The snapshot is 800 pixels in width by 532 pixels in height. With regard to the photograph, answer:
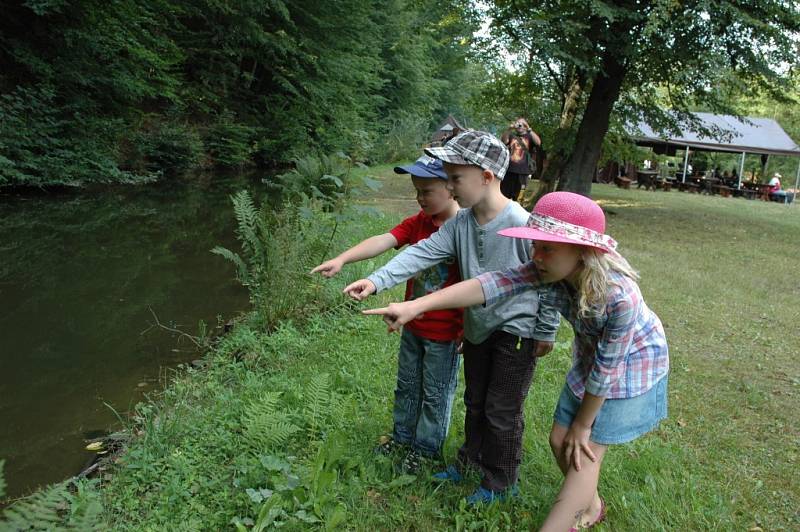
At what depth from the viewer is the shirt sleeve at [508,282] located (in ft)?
7.88

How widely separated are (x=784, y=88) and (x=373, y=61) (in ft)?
61.1

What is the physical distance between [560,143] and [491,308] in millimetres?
12199

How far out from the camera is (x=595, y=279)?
217 centimetres

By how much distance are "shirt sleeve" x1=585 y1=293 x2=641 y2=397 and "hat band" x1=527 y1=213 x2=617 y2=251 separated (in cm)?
21

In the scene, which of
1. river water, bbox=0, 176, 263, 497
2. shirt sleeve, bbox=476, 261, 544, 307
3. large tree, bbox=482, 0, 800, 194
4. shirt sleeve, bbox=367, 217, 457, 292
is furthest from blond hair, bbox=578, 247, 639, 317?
large tree, bbox=482, 0, 800, 194

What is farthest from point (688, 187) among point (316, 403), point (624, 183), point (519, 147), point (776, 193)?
point (316, 403)

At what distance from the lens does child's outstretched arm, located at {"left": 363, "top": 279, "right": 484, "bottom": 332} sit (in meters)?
2.22

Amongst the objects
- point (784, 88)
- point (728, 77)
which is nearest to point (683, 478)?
point (728, 77)

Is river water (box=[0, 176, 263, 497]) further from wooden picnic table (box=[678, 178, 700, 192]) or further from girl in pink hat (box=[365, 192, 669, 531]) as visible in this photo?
wooden picnic table (box=[678, 178, 700, 192])

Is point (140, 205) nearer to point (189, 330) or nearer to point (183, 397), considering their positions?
point (189, 330)

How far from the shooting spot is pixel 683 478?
10.1 ft

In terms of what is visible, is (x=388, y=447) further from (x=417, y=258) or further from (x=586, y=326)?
(x=586, y=326)

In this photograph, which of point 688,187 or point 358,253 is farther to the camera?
point 688,187

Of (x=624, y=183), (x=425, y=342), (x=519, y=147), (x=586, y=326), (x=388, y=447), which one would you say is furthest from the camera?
(x=624, y=183)
